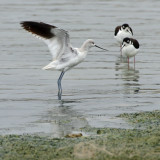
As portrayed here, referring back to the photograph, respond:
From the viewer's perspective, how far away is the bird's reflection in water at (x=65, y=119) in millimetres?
9766

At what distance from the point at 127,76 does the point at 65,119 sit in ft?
17.8

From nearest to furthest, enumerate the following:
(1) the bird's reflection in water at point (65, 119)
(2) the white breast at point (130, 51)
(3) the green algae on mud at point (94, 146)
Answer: (3) the green algae on mud at point (94, 146) → (1) the bird's reflection in water at point (65, 119) → (2) the white breast at point (130, 51)

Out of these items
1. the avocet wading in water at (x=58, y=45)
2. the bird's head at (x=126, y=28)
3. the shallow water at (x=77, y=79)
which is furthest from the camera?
the bird's head at (x=126, y=28)

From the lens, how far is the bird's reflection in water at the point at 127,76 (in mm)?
13919

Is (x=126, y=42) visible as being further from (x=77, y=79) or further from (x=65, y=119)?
(x=65, y=119)

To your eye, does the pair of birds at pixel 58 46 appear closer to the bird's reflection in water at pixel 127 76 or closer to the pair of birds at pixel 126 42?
the bird's reflection in water at pixel 127 76

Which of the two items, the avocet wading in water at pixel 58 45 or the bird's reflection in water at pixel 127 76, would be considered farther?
the bird's reflection in water at pixel 127 76

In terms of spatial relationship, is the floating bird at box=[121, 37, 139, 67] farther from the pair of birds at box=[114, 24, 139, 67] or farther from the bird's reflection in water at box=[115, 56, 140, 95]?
the bird's reflection in water at box=[115, 56, 140, 95]

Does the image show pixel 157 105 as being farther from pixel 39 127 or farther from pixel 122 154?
pixel 122 154

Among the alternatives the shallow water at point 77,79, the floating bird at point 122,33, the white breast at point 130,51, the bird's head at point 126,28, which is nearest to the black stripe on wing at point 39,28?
the shallow water at point 77,79

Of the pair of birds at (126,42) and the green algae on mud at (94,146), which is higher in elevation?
the green algae on mud at (94,146)

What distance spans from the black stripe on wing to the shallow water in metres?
1.31

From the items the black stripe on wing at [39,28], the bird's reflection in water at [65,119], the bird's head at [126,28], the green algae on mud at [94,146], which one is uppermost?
the black stripe on wing at [39,28]

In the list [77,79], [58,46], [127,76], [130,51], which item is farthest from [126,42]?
[58,46]
